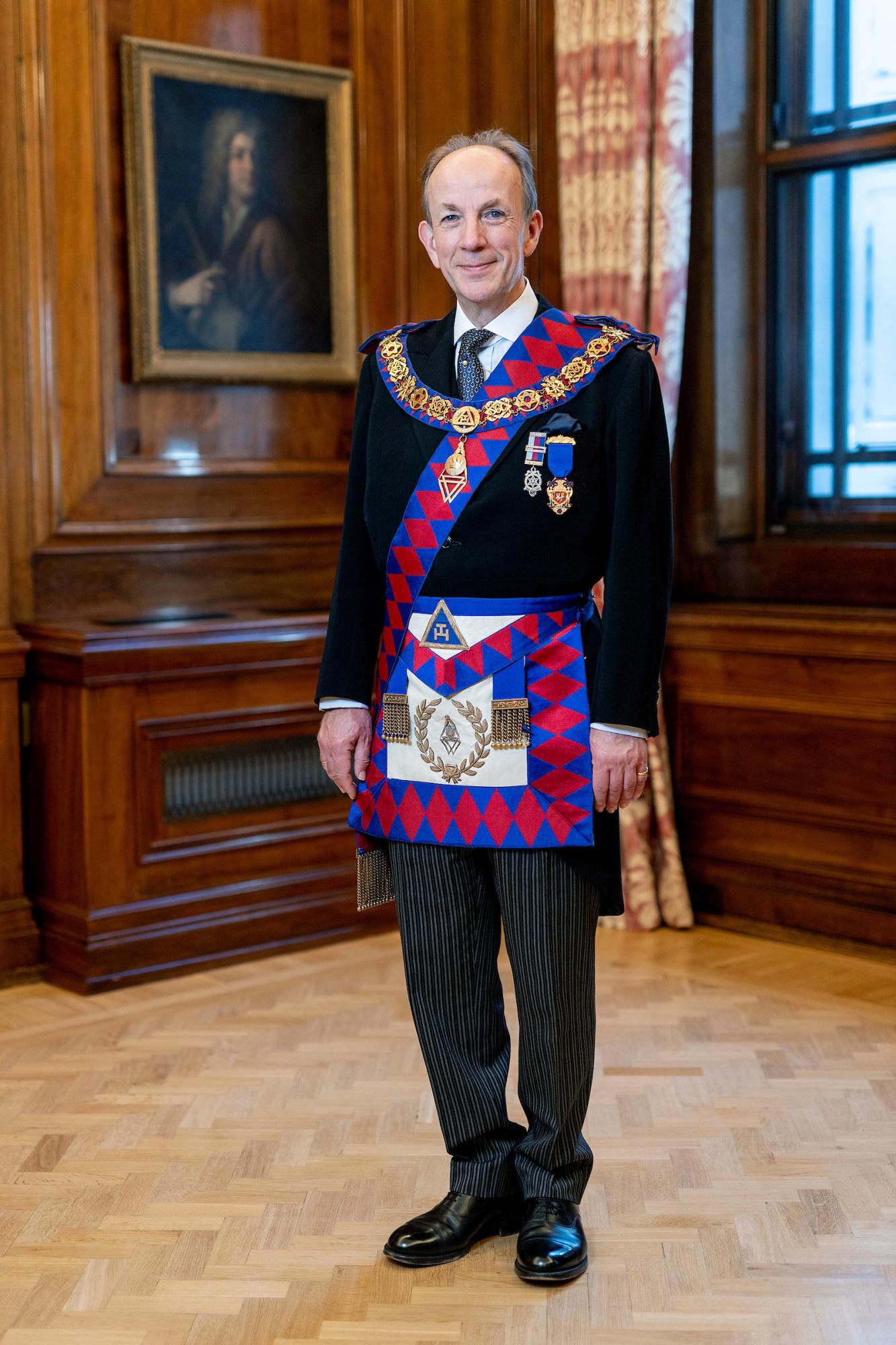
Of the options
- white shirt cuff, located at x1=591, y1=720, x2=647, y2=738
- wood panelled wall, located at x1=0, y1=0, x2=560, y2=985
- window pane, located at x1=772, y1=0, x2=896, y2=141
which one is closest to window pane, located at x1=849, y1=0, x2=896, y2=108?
window pane, located at x1=772, y1=0, x2=896, y2=141

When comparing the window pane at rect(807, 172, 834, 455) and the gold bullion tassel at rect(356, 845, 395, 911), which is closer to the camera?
the gold bullion tassel at rect(356, 845, 395, 911)

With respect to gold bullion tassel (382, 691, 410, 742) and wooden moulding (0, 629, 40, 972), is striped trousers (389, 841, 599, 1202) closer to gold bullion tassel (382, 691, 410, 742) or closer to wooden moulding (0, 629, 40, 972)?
gold bullion tassel (382, 691, 410, 742)

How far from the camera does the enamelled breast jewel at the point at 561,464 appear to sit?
2.14 m

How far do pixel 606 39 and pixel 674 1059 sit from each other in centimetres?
279

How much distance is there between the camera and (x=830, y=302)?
14.6ft

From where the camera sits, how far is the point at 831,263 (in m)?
4.42

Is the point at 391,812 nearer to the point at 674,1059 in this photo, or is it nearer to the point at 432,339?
the point at 432,339

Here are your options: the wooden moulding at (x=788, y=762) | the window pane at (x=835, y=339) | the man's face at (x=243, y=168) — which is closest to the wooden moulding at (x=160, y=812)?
the wooden moulding at (x=788, y=762)

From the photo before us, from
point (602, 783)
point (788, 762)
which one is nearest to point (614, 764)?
point (602, 783)

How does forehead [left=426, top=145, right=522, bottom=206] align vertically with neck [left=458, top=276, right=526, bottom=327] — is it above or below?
above

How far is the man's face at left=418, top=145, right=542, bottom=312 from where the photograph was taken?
2107 millimetres

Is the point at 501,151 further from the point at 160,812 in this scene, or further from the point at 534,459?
the point at 160,812

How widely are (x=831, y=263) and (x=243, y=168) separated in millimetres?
1634

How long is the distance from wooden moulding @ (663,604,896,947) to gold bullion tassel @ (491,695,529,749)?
6.69 ft
